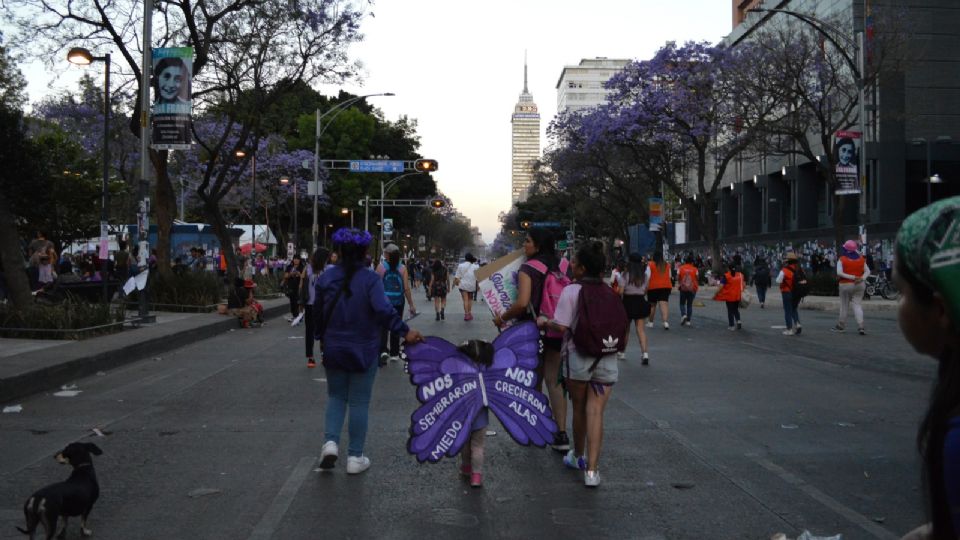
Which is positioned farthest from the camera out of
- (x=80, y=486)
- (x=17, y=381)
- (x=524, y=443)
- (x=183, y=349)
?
(x=183, y=349)

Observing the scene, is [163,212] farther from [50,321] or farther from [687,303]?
[687,303]

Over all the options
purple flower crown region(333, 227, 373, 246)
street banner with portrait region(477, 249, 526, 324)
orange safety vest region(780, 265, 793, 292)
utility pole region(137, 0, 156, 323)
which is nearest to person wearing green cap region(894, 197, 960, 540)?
purple flower crown region(333, 227, 373, 246)

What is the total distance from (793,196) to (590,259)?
5306cm

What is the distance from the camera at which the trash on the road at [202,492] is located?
19.6 feet

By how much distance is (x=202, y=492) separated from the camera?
19.8ft

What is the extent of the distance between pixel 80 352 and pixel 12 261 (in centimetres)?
417

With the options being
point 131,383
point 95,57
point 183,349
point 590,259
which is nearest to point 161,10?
point 95,57

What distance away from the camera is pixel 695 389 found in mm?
10797

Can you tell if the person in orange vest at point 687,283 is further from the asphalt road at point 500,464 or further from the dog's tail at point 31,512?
the dog's tail at point 31,512

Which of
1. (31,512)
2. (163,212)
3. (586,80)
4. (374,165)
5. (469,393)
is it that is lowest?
(31,512)

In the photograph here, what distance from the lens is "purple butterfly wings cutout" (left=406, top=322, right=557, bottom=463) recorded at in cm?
606

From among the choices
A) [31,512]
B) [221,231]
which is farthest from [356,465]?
[221,231]

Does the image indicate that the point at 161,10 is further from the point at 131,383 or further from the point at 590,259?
the point at 590,259

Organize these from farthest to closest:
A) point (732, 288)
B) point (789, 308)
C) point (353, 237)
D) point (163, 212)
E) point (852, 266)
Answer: point (163, 212)
point (732, 288)
point (789, 308)
point (852, 266)
point (353, 237)
